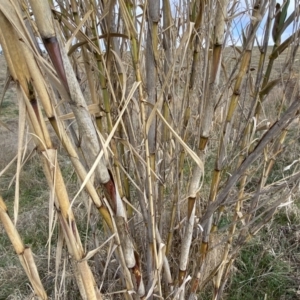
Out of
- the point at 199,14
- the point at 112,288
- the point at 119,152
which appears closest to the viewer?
the point at 199,14

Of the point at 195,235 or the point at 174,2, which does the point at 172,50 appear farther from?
the point at 195,235

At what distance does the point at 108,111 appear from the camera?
72 cm

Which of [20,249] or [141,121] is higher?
[141,121]

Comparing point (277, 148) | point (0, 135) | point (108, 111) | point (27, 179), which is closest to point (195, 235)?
point (277, 148)

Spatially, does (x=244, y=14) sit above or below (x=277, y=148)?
above

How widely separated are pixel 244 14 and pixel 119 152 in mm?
436

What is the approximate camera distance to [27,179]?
2840 millimetres

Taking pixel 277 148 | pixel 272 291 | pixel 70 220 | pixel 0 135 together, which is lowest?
pixel 0 135

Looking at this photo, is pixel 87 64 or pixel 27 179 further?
pixel 27 179

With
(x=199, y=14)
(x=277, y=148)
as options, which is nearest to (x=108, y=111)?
(x=199, y=14)

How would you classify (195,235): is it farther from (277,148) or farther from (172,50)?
(172,50)

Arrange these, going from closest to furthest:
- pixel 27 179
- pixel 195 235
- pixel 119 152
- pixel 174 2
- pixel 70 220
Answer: pixel 70 220
pixel 174 2
pixel 119 152
pixel 195 235
pixel 27 179

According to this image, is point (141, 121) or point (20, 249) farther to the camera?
point (141, 121)

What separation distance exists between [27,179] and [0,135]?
1.60 m
